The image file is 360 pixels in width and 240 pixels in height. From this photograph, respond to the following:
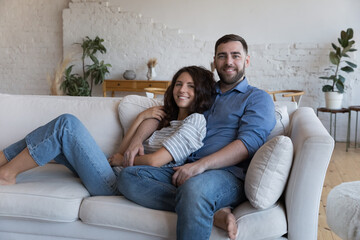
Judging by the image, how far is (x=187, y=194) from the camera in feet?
5.12

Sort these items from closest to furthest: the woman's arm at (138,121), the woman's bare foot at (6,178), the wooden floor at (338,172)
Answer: the woman's bare foot at (6,178)
the woman's arm at (138,121)
the wooden floor at (338,172)

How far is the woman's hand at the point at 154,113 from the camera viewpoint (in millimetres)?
2238

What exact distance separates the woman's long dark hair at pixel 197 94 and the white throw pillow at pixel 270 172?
0.59 metres

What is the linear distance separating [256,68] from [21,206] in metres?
4.54

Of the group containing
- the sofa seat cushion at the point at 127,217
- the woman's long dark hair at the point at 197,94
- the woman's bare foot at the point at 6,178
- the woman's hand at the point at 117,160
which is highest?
the woman's long dark hair at the point at 197,94

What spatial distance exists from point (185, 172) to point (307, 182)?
54cm

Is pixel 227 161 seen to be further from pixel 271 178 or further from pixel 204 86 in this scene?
pixel 204 86

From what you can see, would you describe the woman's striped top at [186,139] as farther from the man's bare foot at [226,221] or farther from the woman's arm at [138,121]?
the man's bare foot at [226,221]

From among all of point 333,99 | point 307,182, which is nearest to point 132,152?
point 307,182

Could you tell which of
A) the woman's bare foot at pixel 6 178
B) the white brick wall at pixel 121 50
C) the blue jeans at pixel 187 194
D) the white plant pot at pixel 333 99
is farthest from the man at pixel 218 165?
the white brick wall at pixel 121 50

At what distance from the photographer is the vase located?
16.6 feet

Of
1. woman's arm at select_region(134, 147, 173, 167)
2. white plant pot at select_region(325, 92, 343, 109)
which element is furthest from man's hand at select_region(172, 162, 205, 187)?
white plant pot at select_region(325, 92, 343, 109)

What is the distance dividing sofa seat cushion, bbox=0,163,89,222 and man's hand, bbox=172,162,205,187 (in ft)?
1.60

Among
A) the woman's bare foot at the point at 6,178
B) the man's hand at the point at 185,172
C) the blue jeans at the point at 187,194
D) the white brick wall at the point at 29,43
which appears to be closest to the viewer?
the blue jeans at the point at 187,194
